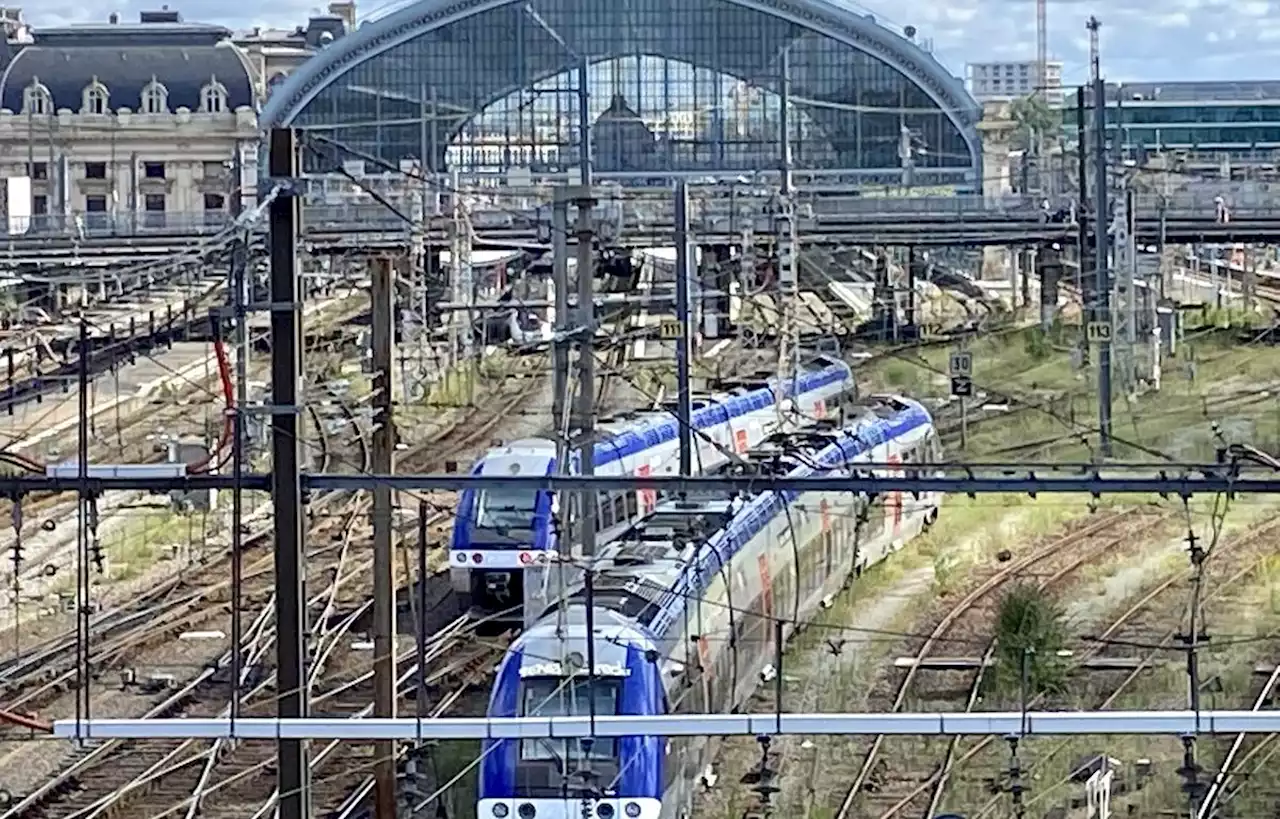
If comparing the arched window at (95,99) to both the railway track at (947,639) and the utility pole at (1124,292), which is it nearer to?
the utility pole at (1124,292)

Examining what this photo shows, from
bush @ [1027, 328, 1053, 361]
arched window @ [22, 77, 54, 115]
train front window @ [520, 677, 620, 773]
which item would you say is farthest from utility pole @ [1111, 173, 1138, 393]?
arched window @ [22, 77, 54, 115]

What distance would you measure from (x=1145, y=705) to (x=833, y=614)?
11.1ft

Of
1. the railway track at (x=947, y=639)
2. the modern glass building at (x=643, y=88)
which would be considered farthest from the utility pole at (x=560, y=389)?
the modern glass building at (x=643, y=88)

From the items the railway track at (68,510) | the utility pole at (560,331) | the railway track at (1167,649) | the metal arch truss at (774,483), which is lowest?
the railway track at (1167,649)

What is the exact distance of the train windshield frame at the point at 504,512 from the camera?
55.3 ft

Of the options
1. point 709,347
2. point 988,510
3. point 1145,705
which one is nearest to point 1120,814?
point 1145,705

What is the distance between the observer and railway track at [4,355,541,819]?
11.9 m

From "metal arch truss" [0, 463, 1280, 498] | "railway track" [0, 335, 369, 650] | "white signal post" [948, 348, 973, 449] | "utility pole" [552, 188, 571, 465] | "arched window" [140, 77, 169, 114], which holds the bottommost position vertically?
"railway track" [0, 335, 369, 650]

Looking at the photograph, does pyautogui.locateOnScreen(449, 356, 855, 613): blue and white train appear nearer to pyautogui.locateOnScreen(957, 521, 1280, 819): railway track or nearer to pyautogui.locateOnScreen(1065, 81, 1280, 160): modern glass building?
pyautogui.locateOnScreen(957, 521, 1280, 819): railway track

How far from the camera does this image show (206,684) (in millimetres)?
14469

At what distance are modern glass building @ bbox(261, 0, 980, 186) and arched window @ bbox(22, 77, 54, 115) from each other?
828 cm

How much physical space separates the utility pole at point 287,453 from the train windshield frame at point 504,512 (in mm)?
8443

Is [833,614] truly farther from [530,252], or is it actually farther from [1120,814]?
[530,252]

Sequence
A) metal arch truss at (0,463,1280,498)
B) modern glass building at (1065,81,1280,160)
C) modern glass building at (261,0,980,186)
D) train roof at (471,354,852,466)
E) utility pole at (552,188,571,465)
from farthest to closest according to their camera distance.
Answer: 1. modern glass building at (1065,81,1280,160)
2. modern glass building at (261,0,980,186)
3. train roof at (471,354,852,466)
4. utility pole at (552,188,571,465)
5. metal arch truss at (0,463,1280,498)
